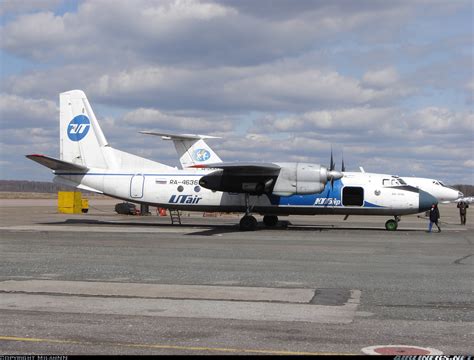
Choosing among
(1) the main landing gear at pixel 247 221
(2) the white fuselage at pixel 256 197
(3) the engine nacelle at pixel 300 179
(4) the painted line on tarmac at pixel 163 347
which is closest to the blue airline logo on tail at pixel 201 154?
(2) the white fuselage at pixel 256 197

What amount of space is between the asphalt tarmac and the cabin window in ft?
32.9

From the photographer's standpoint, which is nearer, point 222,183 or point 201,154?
point 222,183

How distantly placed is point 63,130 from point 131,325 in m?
29.4

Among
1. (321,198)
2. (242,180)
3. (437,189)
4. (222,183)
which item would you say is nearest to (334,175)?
(321,198)

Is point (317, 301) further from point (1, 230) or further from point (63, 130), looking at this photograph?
point (63, 130)

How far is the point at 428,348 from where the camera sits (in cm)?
798

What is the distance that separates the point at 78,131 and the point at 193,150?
10.8m

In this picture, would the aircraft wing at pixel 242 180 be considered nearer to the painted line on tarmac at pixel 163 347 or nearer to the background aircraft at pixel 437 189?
the background aircraft at pixel 437 189

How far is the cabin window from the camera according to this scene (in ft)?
107

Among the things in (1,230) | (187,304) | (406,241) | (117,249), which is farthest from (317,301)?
(1,230)

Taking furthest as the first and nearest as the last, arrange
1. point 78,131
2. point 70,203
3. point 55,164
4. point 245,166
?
point 70,203
point 78,131
point 55,164
point 245,166

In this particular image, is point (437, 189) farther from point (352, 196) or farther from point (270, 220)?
point (270, 220)

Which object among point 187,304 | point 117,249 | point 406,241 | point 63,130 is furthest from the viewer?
point 63,130

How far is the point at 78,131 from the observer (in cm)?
3662
